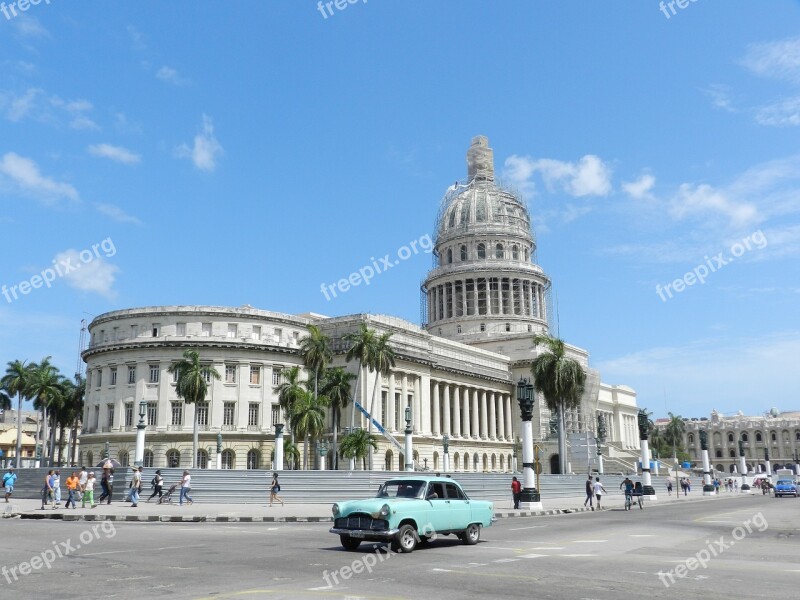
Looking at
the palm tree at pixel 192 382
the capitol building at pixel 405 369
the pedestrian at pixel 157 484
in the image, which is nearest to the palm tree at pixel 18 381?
the capitol building at pixel 405 369

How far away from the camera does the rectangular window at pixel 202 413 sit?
6794 centimetres

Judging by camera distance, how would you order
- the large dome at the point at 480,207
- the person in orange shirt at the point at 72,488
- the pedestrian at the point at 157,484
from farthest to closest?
1. the large dome at the point at 480,207
2. the pedestrian at the point at 157,484
3. the person in orange shirt at the point at 72,488

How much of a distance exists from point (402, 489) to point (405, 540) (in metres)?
1.54

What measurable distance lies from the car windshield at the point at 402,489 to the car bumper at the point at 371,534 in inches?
56.0

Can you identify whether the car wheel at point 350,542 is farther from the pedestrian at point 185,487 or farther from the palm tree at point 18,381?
the palm tree at point 18,381

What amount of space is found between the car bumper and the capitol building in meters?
33.5

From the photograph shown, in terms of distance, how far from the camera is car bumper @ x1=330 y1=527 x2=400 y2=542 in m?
16.3

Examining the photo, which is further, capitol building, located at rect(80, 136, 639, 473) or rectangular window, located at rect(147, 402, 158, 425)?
capitol building, located at rect(80, 136, 639, 473)

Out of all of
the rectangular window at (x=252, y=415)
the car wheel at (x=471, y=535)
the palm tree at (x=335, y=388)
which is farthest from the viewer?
the rectangular window at (x=252, y=415)

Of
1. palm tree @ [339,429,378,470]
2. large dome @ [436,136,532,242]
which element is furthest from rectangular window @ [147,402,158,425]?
large dome @ [436,136,532,242]

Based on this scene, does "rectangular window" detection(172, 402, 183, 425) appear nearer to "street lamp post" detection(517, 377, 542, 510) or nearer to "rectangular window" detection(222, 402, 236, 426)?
"rectangular window" detection(222, 402, 236, 426)

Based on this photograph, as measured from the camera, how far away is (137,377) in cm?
6862

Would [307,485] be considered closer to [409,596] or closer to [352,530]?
[352,530]

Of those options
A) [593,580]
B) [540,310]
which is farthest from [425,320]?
[593,580]
